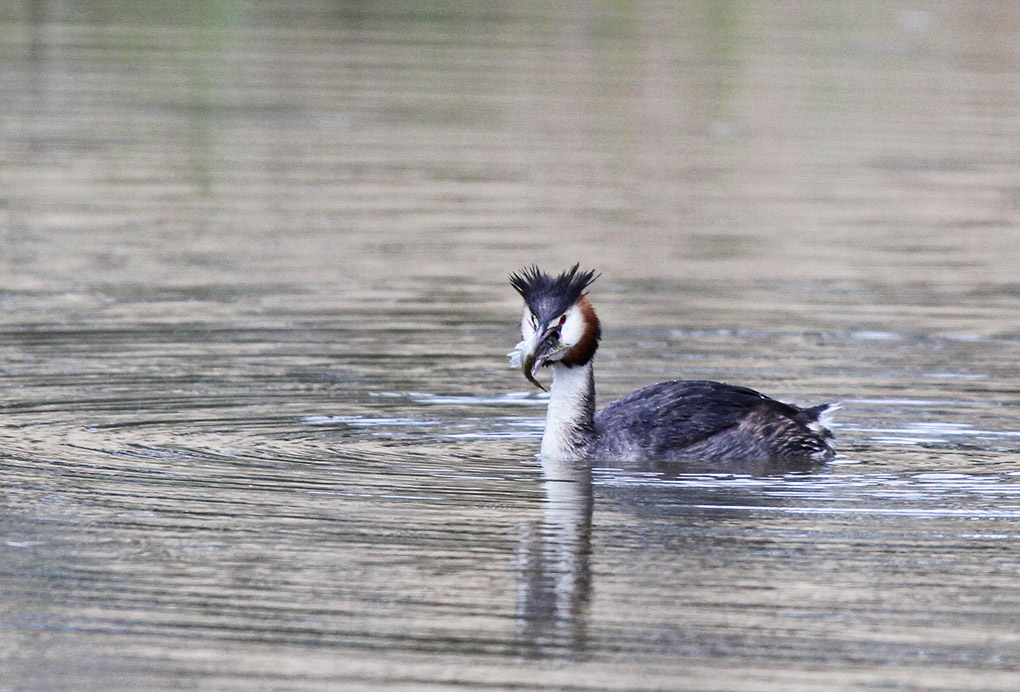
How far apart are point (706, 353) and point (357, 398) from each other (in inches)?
98.7

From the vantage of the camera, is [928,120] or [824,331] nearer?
[824,331]

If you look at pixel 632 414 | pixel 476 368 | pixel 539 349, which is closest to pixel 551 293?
pixel 539 349

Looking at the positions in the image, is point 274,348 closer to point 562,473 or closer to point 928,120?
point 562,473

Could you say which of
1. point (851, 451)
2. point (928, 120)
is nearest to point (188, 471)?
point (851, 451)

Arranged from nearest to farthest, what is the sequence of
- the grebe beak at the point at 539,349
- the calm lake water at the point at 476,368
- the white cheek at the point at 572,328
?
the calm lake water at the point at 476,368 < the grebe beak at the point at 539,349 < the white cheek at the point at 572,328

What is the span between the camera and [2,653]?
297 inches

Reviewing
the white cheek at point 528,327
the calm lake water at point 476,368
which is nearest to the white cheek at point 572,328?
the white cheek at point 528,327

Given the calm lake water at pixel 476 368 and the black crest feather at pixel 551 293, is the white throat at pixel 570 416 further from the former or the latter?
the black crest feather at pixel 551 293

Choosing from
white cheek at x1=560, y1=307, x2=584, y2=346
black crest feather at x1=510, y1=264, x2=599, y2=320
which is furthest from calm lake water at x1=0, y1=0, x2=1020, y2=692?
black crest feather at x1=510, y1=264, x2=599, y2=320

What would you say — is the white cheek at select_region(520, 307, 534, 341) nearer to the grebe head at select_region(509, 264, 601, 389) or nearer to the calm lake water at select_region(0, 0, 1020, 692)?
the grebe head at select_region(509, 264, 601, 389)

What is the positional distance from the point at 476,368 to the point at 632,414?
2.25m

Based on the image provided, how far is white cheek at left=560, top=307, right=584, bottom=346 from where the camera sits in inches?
436

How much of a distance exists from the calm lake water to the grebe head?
0.58 meters

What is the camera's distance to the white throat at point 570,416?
11.1m
